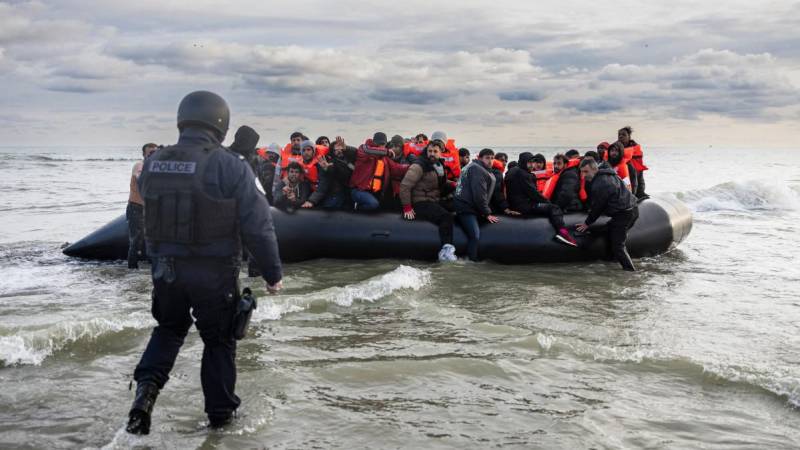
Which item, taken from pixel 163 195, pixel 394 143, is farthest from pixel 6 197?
pixel 163 195

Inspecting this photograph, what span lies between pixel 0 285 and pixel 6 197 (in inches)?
490

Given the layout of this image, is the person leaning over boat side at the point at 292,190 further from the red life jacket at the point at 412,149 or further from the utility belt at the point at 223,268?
the utility belt at the point at 223,268

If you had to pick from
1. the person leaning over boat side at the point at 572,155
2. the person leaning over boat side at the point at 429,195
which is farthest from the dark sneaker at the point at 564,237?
the person leaning over boat side at the point at 429,195

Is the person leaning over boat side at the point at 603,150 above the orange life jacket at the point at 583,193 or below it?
above

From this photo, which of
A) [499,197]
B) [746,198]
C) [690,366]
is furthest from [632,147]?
[746,198]

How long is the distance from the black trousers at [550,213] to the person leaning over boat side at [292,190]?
290cm

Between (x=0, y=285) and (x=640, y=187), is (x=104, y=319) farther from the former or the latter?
(x=640, y=187)

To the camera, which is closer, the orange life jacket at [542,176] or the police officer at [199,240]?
the police officer at [199,240]

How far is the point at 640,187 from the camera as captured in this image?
400 inches

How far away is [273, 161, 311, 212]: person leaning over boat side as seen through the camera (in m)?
8.23

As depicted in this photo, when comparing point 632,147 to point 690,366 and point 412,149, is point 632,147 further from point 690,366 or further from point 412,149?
point 690,366

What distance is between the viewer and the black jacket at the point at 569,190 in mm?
8852

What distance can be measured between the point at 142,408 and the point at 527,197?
20.9ft

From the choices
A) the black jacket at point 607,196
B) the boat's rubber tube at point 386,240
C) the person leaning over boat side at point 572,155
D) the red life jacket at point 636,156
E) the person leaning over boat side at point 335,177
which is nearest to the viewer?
the black jacket at point 607,196
